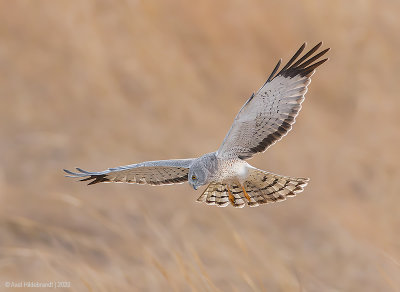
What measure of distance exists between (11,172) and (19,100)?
1.77m

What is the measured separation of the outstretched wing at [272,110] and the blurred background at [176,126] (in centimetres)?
1119

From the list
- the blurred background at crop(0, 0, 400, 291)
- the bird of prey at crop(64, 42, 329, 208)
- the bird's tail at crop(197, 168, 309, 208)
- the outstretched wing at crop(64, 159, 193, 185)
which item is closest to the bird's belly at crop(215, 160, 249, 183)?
the bird of prey at crop(64, 42, 329, 208)

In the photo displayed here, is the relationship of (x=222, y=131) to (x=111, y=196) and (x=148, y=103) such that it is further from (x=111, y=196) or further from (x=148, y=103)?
(x=111, y=196)

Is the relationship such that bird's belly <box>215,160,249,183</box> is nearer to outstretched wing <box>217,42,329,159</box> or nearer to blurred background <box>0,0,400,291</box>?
outstretched wing <box>217,42,329,159</box>

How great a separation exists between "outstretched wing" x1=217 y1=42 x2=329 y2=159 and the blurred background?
11189 mm

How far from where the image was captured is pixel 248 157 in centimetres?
467

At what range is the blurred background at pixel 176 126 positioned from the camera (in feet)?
54.7

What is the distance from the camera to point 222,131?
Answer: 17656mm

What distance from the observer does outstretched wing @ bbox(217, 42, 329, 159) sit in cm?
468

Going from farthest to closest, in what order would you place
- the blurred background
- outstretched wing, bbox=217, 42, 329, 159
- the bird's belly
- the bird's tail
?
the blurred background, the bird's tail, outstretched wing, bbox=217, 42, 329, 159, the bird's belly

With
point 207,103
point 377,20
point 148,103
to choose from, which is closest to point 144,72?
point 148,103

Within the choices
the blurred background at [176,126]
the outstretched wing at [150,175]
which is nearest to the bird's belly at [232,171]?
the outstretched wing at [150,175]

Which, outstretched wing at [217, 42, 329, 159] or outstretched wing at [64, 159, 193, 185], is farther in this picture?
outstretched wing at [64, 159, 193, 185]

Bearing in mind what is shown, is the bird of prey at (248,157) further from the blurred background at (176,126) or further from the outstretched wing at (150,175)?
the blurred background at (176,126)
